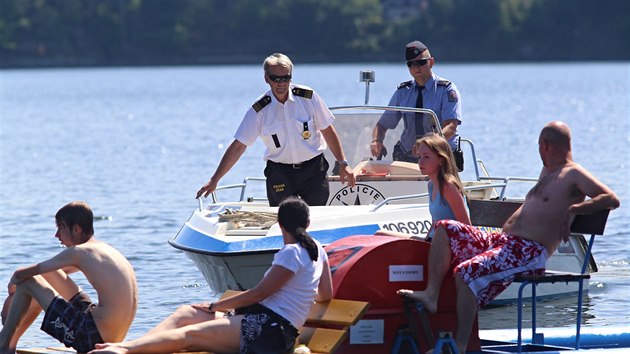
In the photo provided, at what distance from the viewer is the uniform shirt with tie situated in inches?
459

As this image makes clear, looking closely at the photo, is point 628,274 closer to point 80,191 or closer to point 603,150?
point 80,191

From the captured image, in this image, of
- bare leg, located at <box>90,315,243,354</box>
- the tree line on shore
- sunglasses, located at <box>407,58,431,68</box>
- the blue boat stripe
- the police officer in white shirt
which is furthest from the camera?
the tree line on shore

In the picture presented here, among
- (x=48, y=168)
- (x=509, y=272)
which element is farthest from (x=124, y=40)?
(x=509, y=272)

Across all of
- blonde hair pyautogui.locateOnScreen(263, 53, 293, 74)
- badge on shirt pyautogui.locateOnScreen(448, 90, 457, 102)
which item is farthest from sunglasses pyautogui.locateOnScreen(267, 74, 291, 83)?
badge on shirt pyautogui.locateOnScreen(448, 90, 457, 102)

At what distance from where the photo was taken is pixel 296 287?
7340mm

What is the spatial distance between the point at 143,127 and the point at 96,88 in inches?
1580

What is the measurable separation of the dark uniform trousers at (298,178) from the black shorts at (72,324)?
280 centimetres

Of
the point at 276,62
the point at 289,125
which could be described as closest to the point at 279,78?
the point at 276,62

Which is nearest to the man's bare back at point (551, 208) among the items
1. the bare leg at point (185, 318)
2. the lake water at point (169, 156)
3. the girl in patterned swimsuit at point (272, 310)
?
the girl in patterned swimsuit at point (272, 310)

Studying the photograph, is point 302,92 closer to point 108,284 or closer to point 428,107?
point 428,107

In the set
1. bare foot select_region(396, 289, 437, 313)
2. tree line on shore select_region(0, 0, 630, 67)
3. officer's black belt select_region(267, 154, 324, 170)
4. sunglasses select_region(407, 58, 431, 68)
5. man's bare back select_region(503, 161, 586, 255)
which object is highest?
sunglasses select_region(407, 58, 431, 68)

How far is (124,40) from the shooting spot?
428 feet

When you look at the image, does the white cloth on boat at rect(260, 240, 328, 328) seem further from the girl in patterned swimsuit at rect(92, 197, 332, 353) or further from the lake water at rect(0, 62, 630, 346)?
the lake water at rect(0, 62, 630, 346)

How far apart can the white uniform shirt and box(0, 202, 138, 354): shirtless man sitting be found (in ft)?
8.06
